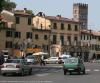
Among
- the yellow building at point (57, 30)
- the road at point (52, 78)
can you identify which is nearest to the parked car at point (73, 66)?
the road at point (52, 78)

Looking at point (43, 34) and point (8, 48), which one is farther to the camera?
point (43, 34)

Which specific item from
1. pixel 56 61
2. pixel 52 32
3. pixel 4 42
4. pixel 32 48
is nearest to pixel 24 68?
pixel 56 61

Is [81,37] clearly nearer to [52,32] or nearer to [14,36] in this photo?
[52,32]

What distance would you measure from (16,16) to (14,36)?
450 centimetres

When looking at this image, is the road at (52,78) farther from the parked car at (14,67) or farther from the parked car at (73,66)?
the parked car at (73,66)

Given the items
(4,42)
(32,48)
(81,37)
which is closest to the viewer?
(4,42)

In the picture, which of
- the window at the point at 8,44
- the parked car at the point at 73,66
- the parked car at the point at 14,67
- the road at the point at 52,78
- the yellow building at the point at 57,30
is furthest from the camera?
the yellow building at the point at 57,30

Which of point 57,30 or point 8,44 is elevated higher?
point 57,30

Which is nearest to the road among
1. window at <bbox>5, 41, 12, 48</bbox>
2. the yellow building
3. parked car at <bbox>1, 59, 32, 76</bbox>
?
parked car at <bbox>1, 59, 32, 76</bbox>

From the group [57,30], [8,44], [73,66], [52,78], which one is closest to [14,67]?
[52,78]

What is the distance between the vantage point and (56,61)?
92875 millimetres

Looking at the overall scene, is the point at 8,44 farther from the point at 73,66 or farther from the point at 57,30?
the point at 73,66

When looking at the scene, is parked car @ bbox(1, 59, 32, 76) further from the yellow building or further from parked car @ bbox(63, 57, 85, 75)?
the yellow building

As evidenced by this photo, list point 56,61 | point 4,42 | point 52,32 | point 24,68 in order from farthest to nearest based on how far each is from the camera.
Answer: point 52,32 < point 4,42 < point 56,61 < point 24,68
